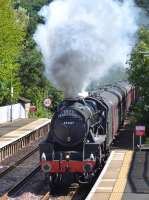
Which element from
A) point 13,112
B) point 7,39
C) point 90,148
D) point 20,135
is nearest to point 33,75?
point 13,112

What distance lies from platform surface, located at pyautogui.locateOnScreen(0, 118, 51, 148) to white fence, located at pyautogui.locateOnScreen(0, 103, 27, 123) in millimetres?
2298

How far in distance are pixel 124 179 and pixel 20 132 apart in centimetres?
1806

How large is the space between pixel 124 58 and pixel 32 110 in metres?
19.9

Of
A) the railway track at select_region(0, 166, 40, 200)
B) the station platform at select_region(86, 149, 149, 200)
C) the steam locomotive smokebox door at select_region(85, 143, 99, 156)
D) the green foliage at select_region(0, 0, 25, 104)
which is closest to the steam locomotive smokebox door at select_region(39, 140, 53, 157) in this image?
the steam locomotive smokebox door at select_region(85, 143, 99, 156)

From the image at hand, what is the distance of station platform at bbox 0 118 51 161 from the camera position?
3067 cm

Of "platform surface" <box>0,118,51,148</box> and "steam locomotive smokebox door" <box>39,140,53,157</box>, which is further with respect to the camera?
"platform surface" <box>0,118,51,148</box>

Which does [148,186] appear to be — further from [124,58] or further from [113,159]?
[124,58]

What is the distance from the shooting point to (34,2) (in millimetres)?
59938

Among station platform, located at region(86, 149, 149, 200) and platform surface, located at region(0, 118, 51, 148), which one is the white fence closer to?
platform surface, located at region(0, 118, 51, 148)

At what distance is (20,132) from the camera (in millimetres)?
36312

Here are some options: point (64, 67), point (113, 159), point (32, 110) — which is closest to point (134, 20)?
point (64, 67)

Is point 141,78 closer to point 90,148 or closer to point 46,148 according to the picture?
point 90,148

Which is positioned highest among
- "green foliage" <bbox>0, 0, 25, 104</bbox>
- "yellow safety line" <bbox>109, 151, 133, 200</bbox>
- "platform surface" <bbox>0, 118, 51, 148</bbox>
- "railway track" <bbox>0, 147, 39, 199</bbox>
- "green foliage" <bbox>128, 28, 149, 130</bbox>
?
"green foliage" <bbox>0, 0, 25, 104</bbox>

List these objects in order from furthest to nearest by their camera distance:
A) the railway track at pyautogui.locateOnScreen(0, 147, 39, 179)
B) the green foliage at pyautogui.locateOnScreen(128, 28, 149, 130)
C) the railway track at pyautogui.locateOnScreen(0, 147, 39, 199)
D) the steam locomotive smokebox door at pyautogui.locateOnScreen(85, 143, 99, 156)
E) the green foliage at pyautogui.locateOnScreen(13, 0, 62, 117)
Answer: the green foliage at pyautogui.locateOnScreen(13, 0, 62, 117)
the green foliage at pyautogui.locateOnScreen(128, 28, 149, 130)
the railway track at pyautogui.locateOnScreen(0, 147, 39, 179)
the railway track at pyautogui.locateOnScreen(0, 147, 39, 199)
the steam locomotive smokebox door at pyautogui.locateOnScreen(85, 143, 99, 156)
